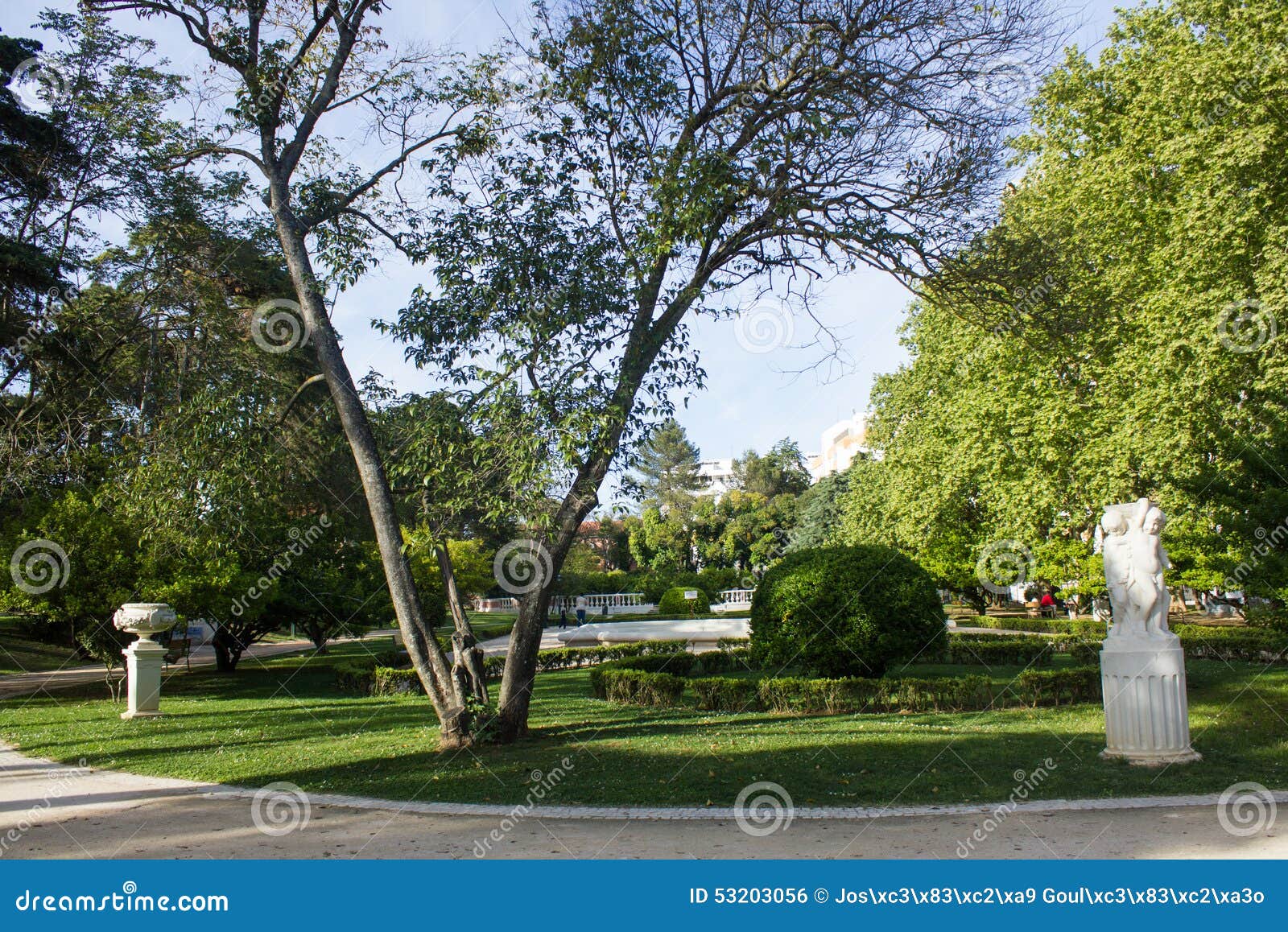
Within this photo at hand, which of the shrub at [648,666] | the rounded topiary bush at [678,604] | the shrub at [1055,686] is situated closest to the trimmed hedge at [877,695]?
the shrub at [1055,686]

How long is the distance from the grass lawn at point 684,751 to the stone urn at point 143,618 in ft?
4.79

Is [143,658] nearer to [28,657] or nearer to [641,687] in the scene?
[641,687]

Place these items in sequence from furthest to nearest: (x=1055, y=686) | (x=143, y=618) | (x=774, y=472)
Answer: (x=774, y=472) < (x=143, y=618) < (x=1055, y=686)

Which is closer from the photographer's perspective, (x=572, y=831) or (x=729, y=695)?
(x=572, y=831)

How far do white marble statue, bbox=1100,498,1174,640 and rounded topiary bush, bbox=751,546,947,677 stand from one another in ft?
18.1

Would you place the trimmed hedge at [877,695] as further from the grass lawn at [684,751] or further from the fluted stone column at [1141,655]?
the fluted stone column at [1141,655]

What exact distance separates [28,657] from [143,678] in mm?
19143

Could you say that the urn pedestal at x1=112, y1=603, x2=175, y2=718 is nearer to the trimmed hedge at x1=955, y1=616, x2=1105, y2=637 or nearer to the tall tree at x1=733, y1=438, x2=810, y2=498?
the trimmed hedge at x1=955, y1=616, x2=1105, y2=637

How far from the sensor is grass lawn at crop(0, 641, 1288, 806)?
316 inches

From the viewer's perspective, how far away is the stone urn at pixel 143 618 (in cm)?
1430

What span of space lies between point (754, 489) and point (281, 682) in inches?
2233

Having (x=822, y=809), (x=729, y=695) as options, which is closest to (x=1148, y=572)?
(x=822, y=809)

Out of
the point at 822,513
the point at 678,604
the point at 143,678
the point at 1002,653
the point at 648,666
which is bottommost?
the point at 678,604

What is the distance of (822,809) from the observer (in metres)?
7.31
